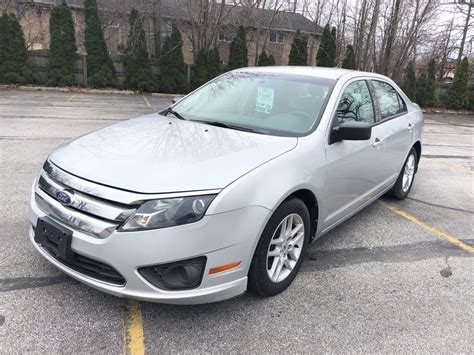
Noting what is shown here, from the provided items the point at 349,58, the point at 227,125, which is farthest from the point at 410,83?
the point at 227,125

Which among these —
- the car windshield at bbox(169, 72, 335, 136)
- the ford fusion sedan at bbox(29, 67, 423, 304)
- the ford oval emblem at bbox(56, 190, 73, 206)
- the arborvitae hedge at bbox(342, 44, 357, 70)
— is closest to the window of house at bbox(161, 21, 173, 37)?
the arborvitae hedge at bbox(342, 44, 357, 70)

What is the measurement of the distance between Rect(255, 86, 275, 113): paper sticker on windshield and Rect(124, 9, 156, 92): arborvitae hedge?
1700 centimetres

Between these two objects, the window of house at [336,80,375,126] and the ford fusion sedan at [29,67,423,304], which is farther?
the window of house at [336,80,375,126]

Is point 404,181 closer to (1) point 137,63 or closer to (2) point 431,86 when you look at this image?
(1) point 137,63

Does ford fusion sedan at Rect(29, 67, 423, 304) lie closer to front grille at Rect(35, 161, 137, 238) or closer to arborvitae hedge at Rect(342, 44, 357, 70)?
front grille at Rect(35, 161, 137, 238)

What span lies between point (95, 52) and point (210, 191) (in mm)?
19338

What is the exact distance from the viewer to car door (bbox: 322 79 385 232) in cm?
329

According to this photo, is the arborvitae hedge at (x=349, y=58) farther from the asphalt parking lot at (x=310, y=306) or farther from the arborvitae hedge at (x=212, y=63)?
the asphalt parking lot at (x=310, y=306)

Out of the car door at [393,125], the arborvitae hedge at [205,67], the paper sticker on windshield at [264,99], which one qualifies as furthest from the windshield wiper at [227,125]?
the arborvitae hedge at [205,67]

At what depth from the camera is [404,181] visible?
17.1 ft

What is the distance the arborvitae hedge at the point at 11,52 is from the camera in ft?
59.4

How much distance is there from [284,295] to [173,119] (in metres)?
1.79

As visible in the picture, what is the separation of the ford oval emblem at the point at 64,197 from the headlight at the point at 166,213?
43cm

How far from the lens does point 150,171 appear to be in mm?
2422
